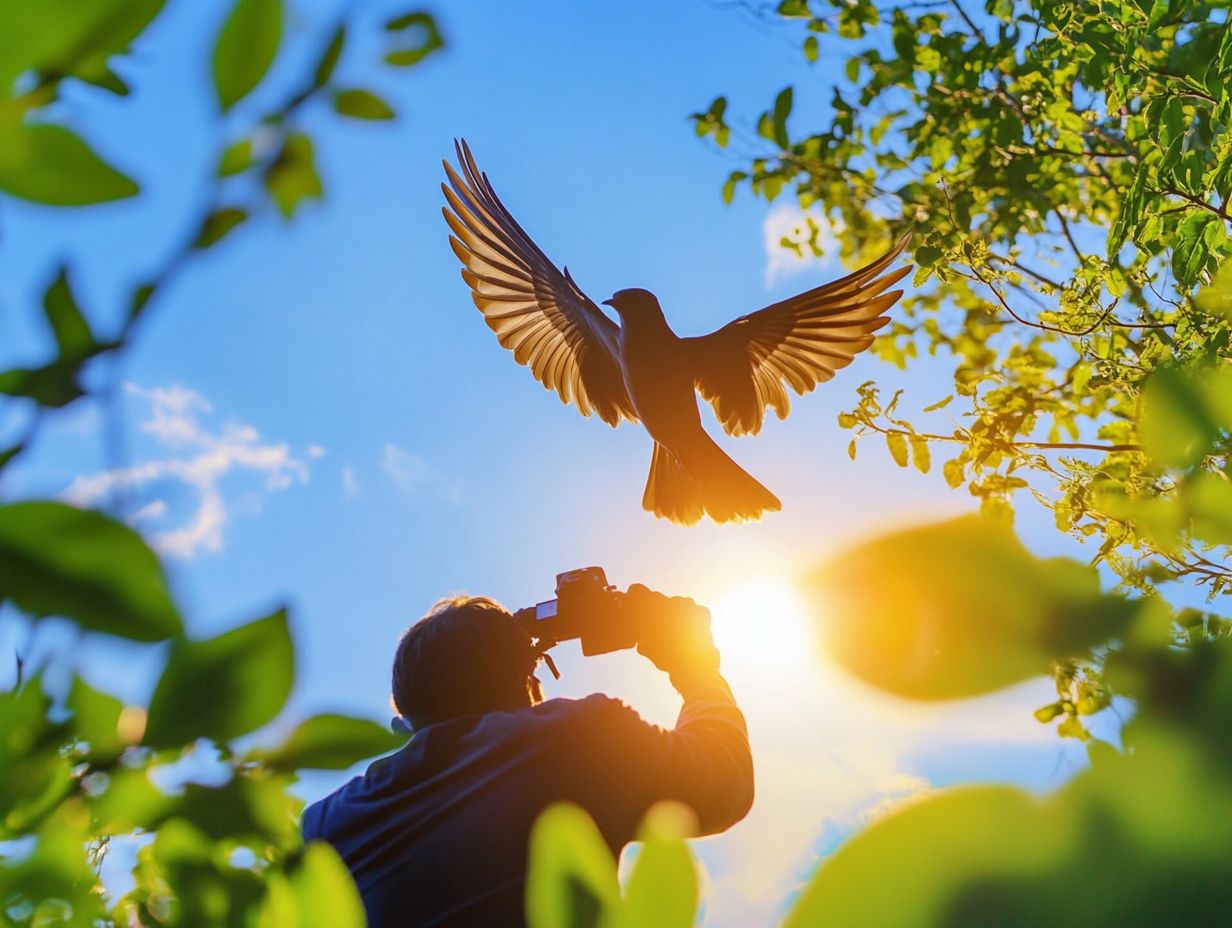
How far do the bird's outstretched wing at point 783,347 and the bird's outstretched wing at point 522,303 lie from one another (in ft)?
1.43

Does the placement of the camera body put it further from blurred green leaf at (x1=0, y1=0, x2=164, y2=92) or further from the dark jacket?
blurred green leaf at (x1=0, y1=0, x2=164, y2=92)

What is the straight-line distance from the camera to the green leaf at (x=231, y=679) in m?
0.39

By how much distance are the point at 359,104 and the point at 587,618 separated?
1.94m

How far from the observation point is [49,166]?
1.27 ft

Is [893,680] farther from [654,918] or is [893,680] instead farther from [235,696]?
→ [235,696]

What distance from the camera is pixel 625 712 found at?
1.86 metres

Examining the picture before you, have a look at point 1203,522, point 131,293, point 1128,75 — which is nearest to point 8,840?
point 131,293

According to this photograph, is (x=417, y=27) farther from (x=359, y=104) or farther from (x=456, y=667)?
(x=456, y=667)

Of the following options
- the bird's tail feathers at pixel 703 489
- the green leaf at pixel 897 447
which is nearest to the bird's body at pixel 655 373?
the bird's tail feathers at pixel 703 489

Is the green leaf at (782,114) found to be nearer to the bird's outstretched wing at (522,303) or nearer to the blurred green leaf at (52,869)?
the bird's outstretched wing at (522,303)

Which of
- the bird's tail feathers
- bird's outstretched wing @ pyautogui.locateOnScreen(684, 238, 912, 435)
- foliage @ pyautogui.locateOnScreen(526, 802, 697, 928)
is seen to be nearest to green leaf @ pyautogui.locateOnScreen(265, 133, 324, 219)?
foliage @ pyautogui.locateOnScreen(526, 802, 697, 928)

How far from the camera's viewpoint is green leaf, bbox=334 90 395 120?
1.64 ft

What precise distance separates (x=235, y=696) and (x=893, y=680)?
0.91 feet

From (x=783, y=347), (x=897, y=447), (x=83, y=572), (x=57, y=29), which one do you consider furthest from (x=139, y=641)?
(x=783, y=347)
